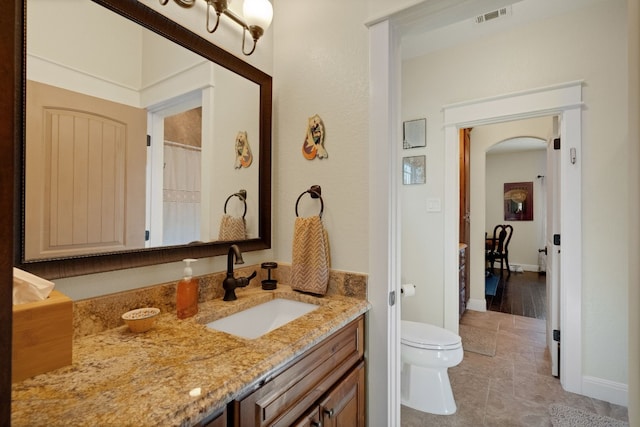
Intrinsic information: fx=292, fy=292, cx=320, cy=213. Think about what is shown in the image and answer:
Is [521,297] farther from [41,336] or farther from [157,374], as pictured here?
[41,336]

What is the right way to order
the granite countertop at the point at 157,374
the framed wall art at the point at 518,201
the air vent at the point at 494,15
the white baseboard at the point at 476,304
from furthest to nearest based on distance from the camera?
1. the framed wall art at the point at 518,201
2. the white baseboard at the point at 476,304
3. the air vent at the point at 494,15
4. the granite countertop at the point at 157,374

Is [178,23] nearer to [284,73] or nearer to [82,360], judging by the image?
[284,73]

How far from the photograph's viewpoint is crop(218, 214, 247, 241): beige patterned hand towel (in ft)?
4.50

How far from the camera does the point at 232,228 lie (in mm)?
1414

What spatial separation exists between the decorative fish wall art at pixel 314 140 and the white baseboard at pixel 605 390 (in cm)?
237

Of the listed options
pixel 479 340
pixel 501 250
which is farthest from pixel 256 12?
pixel 501 250

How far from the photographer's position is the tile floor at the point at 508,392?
1770 mm

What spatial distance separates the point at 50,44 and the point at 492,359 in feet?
10.7

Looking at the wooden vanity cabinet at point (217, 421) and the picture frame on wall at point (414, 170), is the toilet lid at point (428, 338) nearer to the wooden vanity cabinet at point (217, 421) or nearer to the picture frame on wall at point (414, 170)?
the picture frame on wall at point (414, 170)

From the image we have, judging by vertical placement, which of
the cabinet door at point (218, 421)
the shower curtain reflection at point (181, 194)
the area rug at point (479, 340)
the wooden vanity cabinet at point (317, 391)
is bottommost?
the area rug at point (479, 340)

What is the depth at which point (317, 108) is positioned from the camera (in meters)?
1.45

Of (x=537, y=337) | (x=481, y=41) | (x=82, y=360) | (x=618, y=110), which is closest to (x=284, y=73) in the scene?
(x=82, y=360)

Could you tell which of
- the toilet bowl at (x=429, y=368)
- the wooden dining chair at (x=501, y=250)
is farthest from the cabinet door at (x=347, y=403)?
the wooden dining chair at (x=501, y=250)

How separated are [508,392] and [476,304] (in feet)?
5.74
